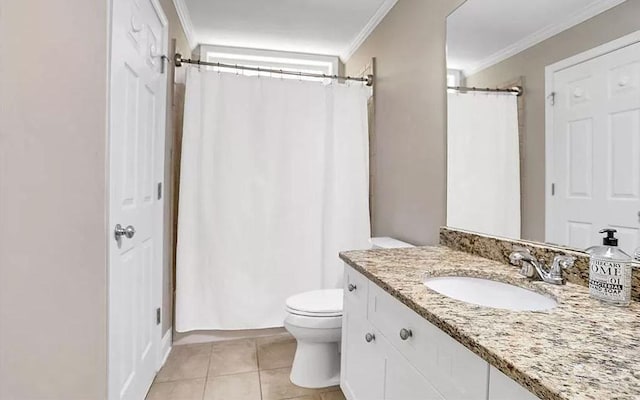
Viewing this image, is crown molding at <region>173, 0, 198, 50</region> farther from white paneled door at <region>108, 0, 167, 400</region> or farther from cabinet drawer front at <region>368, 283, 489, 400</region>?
cabinet drawer front at <region>368, 283, 489, 400</region>

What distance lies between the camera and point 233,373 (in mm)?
2062

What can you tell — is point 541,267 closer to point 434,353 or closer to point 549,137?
point 549,137

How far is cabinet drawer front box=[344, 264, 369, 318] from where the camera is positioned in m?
1.39

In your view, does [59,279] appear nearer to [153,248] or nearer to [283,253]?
[153,248]

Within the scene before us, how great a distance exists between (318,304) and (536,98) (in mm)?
1445

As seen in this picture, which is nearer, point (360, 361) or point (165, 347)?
point (360, 361)

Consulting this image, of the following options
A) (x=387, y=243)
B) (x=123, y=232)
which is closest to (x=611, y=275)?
(x=387, y=243)

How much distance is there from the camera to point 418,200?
208 cm

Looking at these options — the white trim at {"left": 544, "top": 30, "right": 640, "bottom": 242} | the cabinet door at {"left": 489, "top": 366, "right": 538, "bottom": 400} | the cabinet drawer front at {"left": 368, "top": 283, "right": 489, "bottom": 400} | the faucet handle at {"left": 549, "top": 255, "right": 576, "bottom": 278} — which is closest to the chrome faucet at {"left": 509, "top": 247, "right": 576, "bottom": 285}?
the faucet handle at {"left": 549, "top": 255, "right": 576, "bottom": 278}

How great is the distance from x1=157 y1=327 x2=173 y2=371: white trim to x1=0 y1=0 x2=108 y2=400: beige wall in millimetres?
872

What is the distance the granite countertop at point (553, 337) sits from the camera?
53 centimetres

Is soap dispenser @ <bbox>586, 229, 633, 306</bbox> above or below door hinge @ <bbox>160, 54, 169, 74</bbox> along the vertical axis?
below

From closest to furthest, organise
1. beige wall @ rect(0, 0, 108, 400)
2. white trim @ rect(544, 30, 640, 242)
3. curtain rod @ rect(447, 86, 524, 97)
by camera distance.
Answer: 1. beige wall @ rect(0, 0, 108, 400)
2. white trim @ rect(544, 30, 640, 242)
3. curtain rod @ rect(447, 86, 524, 97)

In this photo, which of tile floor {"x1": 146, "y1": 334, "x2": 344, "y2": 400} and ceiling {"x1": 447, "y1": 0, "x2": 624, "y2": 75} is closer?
ceiling {"x1": 447, "y1": 0, "x2": 624, "y2": 75}
